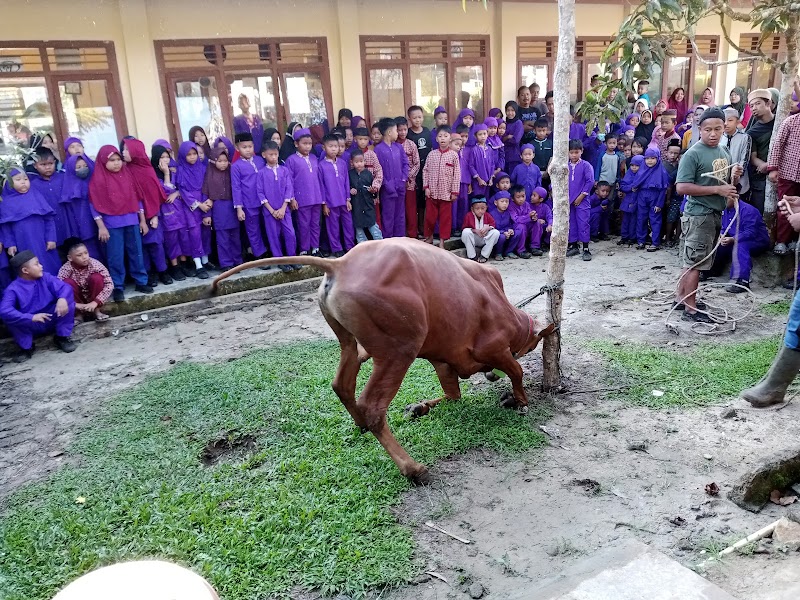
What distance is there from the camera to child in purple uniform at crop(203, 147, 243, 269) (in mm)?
8164

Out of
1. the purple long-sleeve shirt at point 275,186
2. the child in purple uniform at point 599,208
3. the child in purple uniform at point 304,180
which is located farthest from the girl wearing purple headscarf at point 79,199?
the child in purple uniform at point 599,208

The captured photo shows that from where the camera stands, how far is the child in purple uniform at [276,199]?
8234mm

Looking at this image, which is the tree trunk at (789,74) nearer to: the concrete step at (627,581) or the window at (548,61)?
the window at (548,61)

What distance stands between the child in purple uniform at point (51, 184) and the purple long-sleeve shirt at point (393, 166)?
13.6 feet

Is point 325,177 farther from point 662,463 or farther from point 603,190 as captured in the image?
point 662,463

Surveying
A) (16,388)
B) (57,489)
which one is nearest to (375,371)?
(57,489)

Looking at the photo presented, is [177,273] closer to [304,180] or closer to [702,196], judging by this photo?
[304,180]

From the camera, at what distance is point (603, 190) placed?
9.98 m

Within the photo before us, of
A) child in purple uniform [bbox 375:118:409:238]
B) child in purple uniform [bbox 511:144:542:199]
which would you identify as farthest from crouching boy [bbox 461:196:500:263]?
child in purple uniform [bbox 375:118:409:238]

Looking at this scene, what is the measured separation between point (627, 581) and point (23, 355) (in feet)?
20.2

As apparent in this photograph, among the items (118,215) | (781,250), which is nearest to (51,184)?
(118,215)

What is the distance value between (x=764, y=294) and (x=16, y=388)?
7.71 m

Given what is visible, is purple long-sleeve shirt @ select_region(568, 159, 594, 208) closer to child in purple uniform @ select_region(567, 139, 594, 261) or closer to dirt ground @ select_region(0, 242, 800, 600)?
child in purple uniform @ select_region(567, 139, 594, 261)

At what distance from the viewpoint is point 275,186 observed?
8305mm
